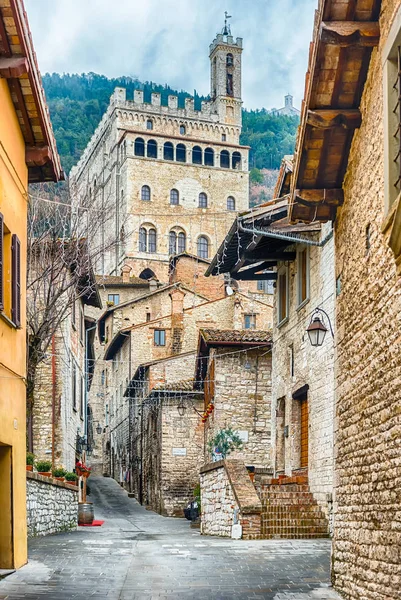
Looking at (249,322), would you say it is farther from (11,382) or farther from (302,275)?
(11,382)

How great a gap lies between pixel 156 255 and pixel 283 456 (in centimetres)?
6199

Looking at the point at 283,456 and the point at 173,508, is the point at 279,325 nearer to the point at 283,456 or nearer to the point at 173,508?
the point at 283,456

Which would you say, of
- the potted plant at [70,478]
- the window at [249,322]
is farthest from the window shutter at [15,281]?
the window at [249,322]

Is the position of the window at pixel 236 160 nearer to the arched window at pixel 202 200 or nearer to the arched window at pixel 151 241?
the arched window at pixel 202 200

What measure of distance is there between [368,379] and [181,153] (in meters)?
80.0

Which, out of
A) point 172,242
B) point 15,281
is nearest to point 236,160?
point 172,242

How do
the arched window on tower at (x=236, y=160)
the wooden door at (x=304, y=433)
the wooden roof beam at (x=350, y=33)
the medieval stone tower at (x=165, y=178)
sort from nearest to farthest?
the wooden roof beam at (x=350, y=33)
the wooden door at (x=304, y=433)
the medieval stone tower at (x=165, y=178)
the arched window on tower at (x=236, y=160)

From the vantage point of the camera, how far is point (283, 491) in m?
18.6

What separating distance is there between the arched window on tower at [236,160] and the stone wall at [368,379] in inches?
3113

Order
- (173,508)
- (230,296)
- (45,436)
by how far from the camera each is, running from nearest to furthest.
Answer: (45,436)
(173,508)
(230,296)

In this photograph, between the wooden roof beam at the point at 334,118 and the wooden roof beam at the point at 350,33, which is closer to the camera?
the wooden roof beam at the point at 350,33

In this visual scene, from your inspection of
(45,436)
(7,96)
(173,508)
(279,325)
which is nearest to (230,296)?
(173,508)

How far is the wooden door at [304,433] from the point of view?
777 inches

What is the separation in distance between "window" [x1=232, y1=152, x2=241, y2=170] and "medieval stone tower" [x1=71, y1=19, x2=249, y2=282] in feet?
0.32
